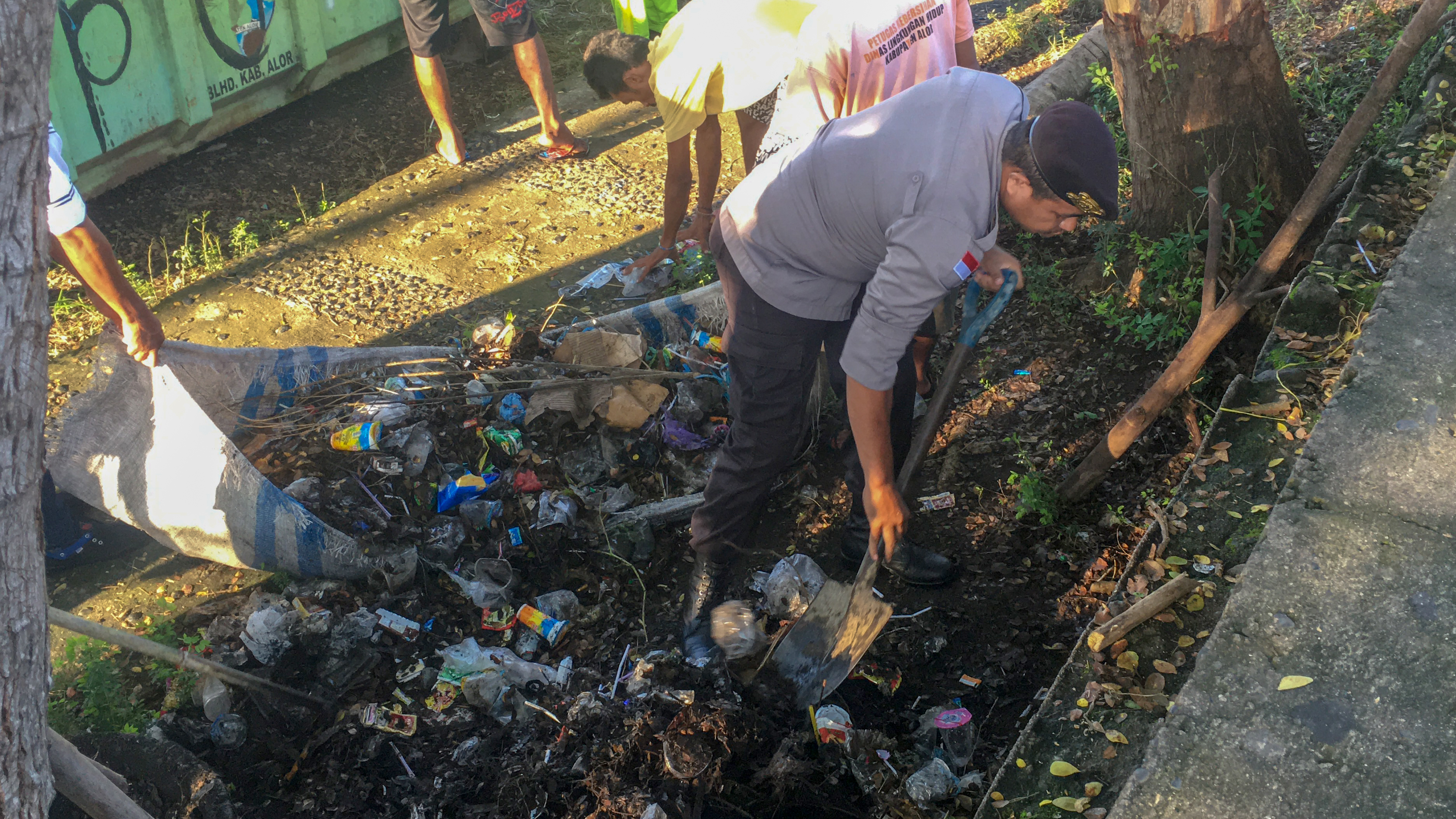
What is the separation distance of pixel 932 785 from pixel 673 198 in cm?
294

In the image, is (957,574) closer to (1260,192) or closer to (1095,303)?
(1095,303)

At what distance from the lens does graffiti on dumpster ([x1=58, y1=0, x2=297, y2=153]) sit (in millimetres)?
4605

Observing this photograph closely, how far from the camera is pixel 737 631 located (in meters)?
2.92

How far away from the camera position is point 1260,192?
3.46 m

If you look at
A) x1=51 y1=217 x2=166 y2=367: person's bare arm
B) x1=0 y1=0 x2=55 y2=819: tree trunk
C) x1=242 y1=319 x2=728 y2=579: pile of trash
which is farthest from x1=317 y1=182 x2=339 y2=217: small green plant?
x1=0 y1=0 x2=55 y2=819: tree trunk

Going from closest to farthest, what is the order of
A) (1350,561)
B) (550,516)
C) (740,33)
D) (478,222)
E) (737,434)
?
(1350,561), (737,434), (550,516), (740,33), (478,222)

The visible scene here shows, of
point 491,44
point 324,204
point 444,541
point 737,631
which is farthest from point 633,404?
point 491,44

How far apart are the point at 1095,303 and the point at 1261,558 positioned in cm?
171

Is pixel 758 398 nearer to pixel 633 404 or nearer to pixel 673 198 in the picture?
pixel 633 404

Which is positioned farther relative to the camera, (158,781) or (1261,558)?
(158,781)

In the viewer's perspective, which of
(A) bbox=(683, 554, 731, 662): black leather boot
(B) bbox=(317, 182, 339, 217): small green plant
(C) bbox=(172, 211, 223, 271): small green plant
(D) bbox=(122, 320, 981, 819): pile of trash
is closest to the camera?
(D) bbox=(122, 320, 981, 819): pile of trash

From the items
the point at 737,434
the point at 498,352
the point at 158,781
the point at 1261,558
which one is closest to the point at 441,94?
the point at 498,352

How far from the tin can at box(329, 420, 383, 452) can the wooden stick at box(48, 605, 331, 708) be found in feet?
3.21

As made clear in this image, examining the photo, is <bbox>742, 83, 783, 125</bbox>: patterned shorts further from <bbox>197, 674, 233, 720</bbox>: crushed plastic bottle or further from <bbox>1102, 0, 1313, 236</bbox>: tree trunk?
<bbox>197, 674, 233, 720</bbox>: crushed plastic bottle
